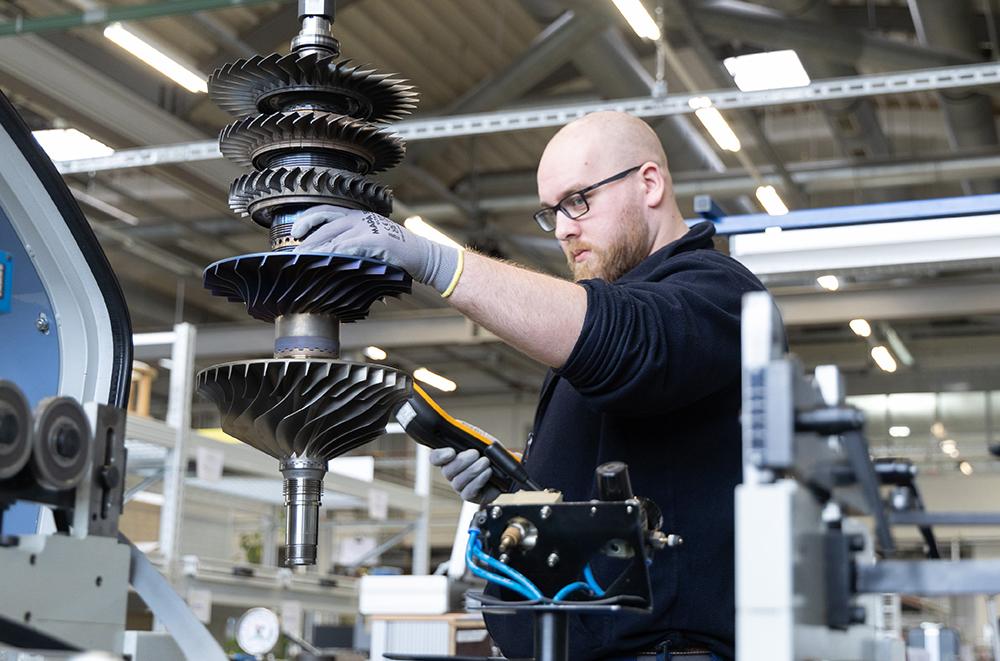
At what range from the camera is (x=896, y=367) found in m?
11.7

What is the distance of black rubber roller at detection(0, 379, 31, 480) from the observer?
80 centimetres

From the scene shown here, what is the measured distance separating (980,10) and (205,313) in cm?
761

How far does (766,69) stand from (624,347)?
4.83 meters

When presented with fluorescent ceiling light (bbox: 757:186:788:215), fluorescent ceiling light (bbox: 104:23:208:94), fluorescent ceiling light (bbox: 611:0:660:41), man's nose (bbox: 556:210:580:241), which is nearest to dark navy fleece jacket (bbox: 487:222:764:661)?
man's nose (bbox: 556:210:580:241)

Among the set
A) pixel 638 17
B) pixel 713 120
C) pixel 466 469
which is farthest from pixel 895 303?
pixel 466 469

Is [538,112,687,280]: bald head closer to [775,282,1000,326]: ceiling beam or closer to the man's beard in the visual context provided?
the man's beard

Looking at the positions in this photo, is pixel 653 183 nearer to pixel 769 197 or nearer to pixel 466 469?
pixel 466 469

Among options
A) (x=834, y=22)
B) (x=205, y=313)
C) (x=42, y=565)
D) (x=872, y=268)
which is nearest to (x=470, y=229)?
(x=834, y=22)

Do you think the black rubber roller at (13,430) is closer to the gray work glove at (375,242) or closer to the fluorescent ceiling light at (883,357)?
the gray work glove at (375,242)

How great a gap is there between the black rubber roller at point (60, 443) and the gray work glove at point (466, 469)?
429 mm

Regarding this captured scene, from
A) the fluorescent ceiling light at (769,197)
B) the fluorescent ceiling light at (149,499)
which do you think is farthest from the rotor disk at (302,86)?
the fluorescent ceiling light at (769,197)

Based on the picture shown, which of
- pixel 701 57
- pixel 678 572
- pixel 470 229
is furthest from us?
pixel 470 229

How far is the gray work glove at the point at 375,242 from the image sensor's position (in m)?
1.14

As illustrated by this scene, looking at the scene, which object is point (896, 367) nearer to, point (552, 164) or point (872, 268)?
point (872, 268)
